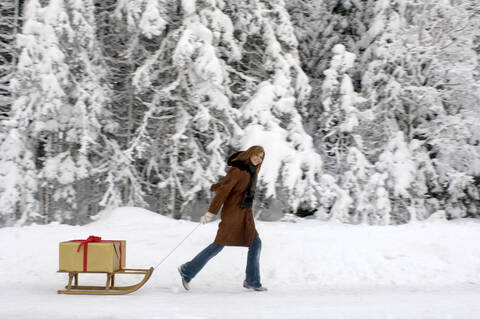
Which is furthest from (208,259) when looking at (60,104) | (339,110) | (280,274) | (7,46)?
(7,46)

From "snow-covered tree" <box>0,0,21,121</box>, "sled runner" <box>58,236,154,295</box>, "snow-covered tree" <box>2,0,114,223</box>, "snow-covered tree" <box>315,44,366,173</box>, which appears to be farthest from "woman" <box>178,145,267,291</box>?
"snow-covered tree" <box>0,0,21,121</box>

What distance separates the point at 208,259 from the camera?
565cm

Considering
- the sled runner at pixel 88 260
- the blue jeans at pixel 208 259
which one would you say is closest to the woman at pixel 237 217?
the blue jeans at pixel 208 259

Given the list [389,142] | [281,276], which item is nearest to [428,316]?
[281,276]

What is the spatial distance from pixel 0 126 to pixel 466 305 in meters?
11.2

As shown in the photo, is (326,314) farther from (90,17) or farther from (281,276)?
(90,17)

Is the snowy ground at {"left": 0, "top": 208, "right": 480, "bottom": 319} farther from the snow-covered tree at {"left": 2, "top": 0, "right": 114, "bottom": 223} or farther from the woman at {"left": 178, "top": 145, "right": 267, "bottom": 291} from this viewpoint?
the snow-covered tree at {"left": 2, "top": 0, "right": 114, "bottom": 223}

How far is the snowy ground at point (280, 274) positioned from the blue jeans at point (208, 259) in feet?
0.76

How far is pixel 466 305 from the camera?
483 cm

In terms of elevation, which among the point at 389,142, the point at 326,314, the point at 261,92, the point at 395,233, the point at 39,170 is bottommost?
the point at 326,314

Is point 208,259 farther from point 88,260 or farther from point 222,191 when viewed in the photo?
point 88,260

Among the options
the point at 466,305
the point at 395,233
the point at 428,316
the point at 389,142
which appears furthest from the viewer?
the point at 389,142

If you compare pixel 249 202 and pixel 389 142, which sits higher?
pixel 389 142

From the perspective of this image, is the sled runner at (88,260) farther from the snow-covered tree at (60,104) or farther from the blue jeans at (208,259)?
the snow-covered tree at (60,104)
